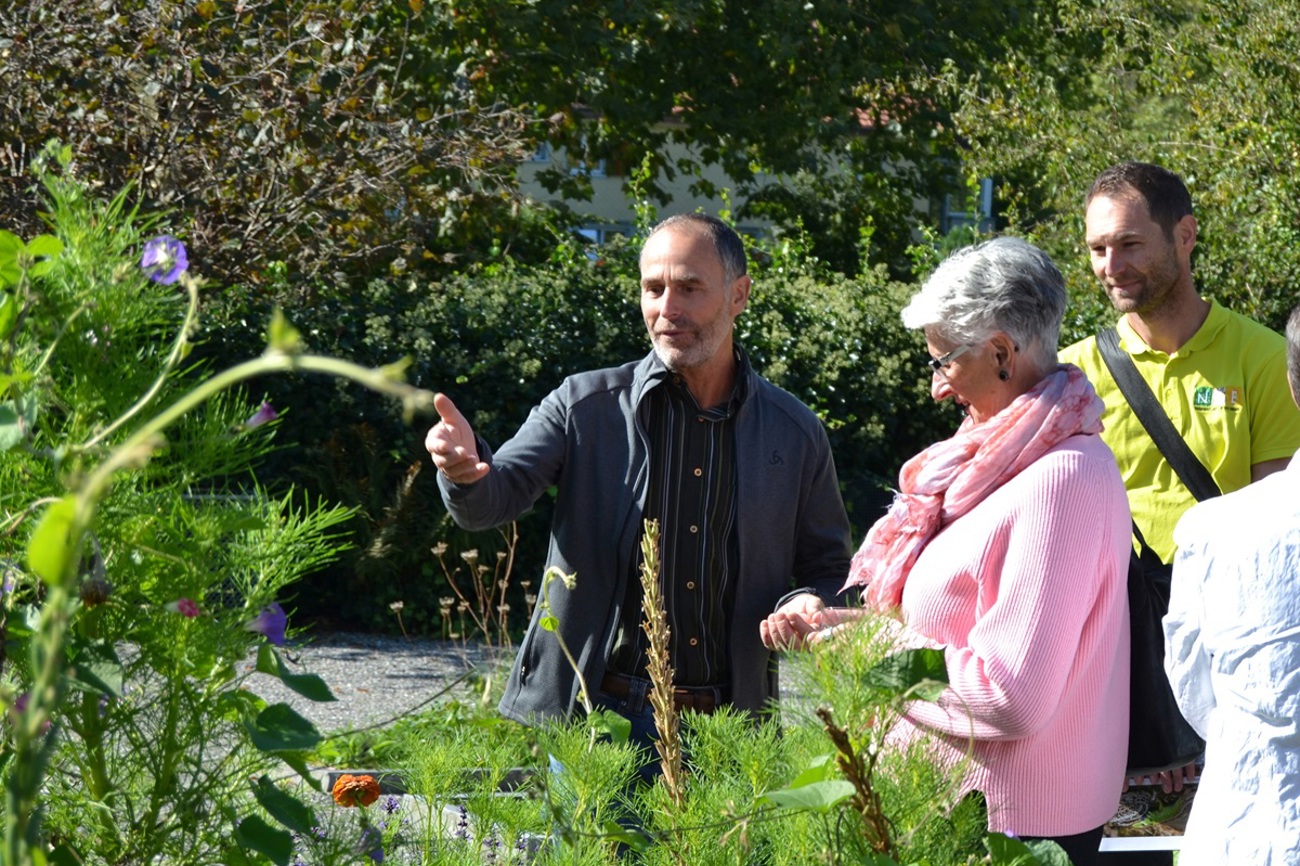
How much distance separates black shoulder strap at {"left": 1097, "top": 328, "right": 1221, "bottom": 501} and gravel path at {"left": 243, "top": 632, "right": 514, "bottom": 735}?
10.8ft

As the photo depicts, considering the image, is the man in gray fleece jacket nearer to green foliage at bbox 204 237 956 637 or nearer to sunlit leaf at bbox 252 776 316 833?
sunlit leaf at bbox 252 776 316 833

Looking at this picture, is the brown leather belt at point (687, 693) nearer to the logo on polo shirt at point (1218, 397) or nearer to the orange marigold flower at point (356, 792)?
the orange marigold flower at point (356, 792)

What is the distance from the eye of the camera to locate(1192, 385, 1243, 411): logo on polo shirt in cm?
330

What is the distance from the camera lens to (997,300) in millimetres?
2504

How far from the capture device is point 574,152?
14570mm

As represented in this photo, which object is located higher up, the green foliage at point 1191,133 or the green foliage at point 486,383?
the green foliage at point 1191,133

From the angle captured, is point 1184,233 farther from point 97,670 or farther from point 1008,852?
point 97,670

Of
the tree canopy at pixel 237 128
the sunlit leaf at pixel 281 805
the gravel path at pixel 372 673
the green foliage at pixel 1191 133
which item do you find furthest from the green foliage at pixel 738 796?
the green foliage at pixel 1191 133

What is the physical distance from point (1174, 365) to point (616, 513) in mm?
1408

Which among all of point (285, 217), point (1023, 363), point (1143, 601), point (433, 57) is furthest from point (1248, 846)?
point (433, 57)

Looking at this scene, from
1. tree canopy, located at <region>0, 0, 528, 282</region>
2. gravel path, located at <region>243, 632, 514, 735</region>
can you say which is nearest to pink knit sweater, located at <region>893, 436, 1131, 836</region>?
gravel path, located at <region>243, 632, 514, 735</region>

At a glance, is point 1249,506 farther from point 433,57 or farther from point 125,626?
point 433,57

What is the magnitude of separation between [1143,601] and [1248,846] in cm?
70

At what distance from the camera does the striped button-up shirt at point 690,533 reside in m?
3.00
